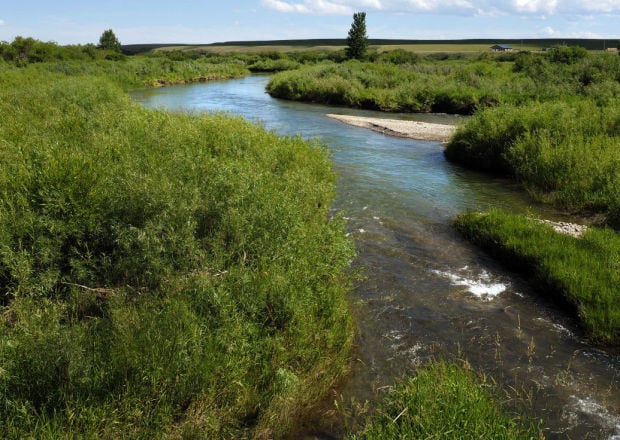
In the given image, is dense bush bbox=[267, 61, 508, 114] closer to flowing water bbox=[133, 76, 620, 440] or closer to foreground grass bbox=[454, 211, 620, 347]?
flowing water bbox=[133, 76, 620, 440]

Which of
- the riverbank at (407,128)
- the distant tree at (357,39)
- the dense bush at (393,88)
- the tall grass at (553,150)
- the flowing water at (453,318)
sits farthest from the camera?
the distant tree at (357,39)

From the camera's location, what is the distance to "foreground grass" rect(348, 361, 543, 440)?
4266mm

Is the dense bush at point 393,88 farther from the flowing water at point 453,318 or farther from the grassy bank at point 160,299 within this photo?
the grassy bank at point 160,299

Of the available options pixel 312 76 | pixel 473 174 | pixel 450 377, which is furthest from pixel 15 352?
pixel 312 76

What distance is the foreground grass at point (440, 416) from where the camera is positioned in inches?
168

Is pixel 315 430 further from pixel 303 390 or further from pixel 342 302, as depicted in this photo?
pixel 342 302

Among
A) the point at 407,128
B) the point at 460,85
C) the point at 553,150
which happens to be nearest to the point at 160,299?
the point at 553,150

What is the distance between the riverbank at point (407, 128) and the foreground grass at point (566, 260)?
40.4 ft

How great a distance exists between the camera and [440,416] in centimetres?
444

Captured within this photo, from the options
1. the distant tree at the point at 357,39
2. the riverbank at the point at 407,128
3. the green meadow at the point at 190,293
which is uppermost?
the distant tree at the point at 357,39

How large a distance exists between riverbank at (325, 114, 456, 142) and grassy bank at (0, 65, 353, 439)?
15.6 metres

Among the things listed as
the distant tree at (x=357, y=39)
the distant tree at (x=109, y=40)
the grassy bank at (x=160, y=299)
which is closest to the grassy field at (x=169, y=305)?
the grassy bank at (x=160, y=299)

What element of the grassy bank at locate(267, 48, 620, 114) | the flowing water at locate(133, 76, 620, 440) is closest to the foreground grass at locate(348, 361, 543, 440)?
the flowing water at locate(133, 76, 620, 440)

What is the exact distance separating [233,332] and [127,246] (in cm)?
198
